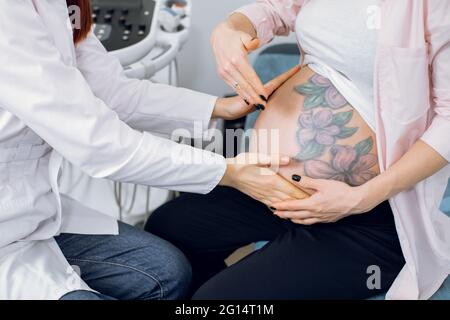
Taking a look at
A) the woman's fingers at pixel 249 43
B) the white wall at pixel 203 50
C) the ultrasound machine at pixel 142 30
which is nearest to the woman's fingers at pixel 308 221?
the woman's fingers at pixel 249 43

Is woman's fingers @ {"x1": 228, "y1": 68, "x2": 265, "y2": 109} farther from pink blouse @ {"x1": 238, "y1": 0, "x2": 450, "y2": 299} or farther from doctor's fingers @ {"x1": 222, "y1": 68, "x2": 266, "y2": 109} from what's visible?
pink blouse @ {"x1": 238, "y1": 0, "x2": 450, "y2": 299}

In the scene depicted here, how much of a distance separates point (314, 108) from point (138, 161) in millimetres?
360

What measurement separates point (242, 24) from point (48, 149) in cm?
47

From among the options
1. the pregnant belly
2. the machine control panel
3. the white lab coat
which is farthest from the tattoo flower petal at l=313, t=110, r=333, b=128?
the machine control panel

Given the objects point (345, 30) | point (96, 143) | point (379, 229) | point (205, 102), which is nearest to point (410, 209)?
point (379, 229)

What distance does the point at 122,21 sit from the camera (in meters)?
1.37

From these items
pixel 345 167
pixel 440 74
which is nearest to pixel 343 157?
pixel 345 167

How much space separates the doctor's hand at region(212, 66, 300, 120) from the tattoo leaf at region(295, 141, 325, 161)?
0.48ft

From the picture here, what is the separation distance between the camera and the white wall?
5.35 feet

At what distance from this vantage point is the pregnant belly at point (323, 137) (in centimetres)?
103

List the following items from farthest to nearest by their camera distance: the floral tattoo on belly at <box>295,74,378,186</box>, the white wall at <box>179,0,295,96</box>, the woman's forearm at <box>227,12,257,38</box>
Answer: the white wall at <box>179,0,295,96</box> → the woman's forearm at <box>227,12,257,38</box> → the floral tattoo on belly at <box>295,74,378,186</box>

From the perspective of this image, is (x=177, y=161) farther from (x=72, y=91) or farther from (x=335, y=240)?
(x=335, y=240)

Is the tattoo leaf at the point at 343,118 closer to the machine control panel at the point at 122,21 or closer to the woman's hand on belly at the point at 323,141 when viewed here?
the woman's hand on belly at the point at 323,141

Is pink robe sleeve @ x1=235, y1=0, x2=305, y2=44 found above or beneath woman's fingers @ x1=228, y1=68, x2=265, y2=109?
above
